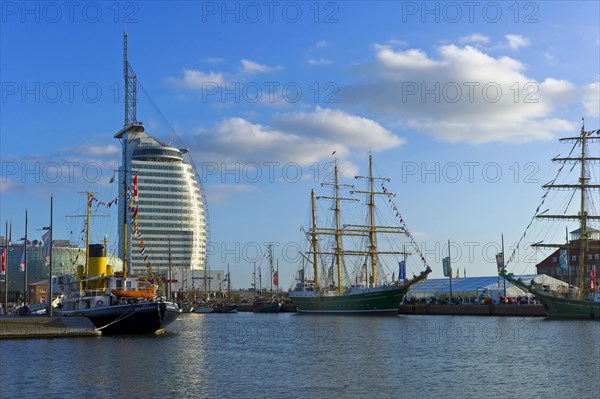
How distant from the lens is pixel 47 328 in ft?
198

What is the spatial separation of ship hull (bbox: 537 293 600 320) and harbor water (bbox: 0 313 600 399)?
30.3 metres

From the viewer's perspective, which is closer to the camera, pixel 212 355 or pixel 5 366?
pixel 5 366

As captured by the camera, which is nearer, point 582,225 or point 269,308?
point 582,225

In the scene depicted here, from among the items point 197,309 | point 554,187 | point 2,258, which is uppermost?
point 554,187

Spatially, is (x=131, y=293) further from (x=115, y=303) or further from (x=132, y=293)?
(x=115, y=303)

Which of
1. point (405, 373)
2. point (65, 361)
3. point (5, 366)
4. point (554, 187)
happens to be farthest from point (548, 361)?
point (554, 187)

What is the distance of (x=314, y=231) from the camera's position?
→ 14762 cm

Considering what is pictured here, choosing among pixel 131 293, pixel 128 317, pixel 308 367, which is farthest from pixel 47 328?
pixel 308 367

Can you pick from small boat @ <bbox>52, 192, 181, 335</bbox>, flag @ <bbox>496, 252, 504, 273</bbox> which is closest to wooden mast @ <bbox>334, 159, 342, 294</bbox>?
flag @ <bbox>496, 252, 504, 273</bbox>

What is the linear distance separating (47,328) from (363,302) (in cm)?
7324

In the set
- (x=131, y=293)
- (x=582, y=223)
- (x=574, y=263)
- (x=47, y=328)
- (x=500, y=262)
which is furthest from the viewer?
(x=574, y=263)

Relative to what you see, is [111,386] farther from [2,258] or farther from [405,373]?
[2,258]

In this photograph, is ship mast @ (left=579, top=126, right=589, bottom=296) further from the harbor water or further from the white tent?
the harbor water

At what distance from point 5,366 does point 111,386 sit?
1080 cm
